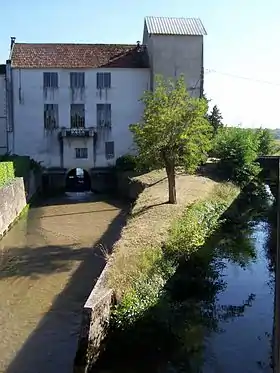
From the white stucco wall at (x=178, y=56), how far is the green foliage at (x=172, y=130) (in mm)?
18333

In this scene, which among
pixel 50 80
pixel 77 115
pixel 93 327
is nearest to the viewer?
pixel 93 327

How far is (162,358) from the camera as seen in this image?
1054 cm

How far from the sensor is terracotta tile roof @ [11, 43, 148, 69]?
136ft

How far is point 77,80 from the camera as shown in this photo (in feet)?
136

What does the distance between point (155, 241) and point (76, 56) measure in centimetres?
3034

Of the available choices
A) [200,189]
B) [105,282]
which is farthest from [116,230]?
[105,282]

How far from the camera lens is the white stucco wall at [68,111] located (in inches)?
1623

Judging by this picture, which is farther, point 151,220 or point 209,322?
point 151,220

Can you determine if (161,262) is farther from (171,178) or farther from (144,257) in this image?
(171,178)

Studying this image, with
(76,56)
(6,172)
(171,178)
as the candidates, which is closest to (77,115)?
(76,56)

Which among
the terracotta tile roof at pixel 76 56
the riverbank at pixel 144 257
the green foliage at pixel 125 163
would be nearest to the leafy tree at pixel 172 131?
the riverbank at pixel 144 257

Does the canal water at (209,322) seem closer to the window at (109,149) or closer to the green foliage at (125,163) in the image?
the green foliage at (125,163)

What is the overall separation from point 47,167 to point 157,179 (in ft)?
45.2

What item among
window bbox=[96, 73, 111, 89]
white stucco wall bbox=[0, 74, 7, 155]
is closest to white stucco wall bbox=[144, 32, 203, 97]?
window bbox=[96, 73, 111, 89]
